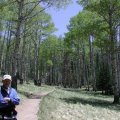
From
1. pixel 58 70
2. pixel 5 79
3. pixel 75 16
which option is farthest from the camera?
pixel 58 70

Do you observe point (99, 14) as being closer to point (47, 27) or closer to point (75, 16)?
point (47, 27)

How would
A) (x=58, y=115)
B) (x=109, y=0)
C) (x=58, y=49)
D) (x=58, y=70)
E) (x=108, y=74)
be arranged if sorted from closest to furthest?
(x=58, y=115)
(x=109, y=0)
(x=108, y=74)
(x=58, y=49)
(x=58, y=70)

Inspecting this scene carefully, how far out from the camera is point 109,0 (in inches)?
906

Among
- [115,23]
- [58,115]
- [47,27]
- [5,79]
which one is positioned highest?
[47,27]

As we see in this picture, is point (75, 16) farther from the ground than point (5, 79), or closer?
farther from the ground

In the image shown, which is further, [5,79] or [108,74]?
[108,74]

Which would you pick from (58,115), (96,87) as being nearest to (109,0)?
(58,115)

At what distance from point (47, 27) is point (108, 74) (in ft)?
30.6

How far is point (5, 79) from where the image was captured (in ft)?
22.8

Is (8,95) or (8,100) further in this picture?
(8,95)

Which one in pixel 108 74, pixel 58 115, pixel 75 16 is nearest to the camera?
pixel 58 115

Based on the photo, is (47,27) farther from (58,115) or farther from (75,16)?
(58,115)

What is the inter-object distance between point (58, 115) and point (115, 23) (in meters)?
12.4

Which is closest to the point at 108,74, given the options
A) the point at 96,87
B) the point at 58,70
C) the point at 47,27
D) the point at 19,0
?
the point at 96,87
